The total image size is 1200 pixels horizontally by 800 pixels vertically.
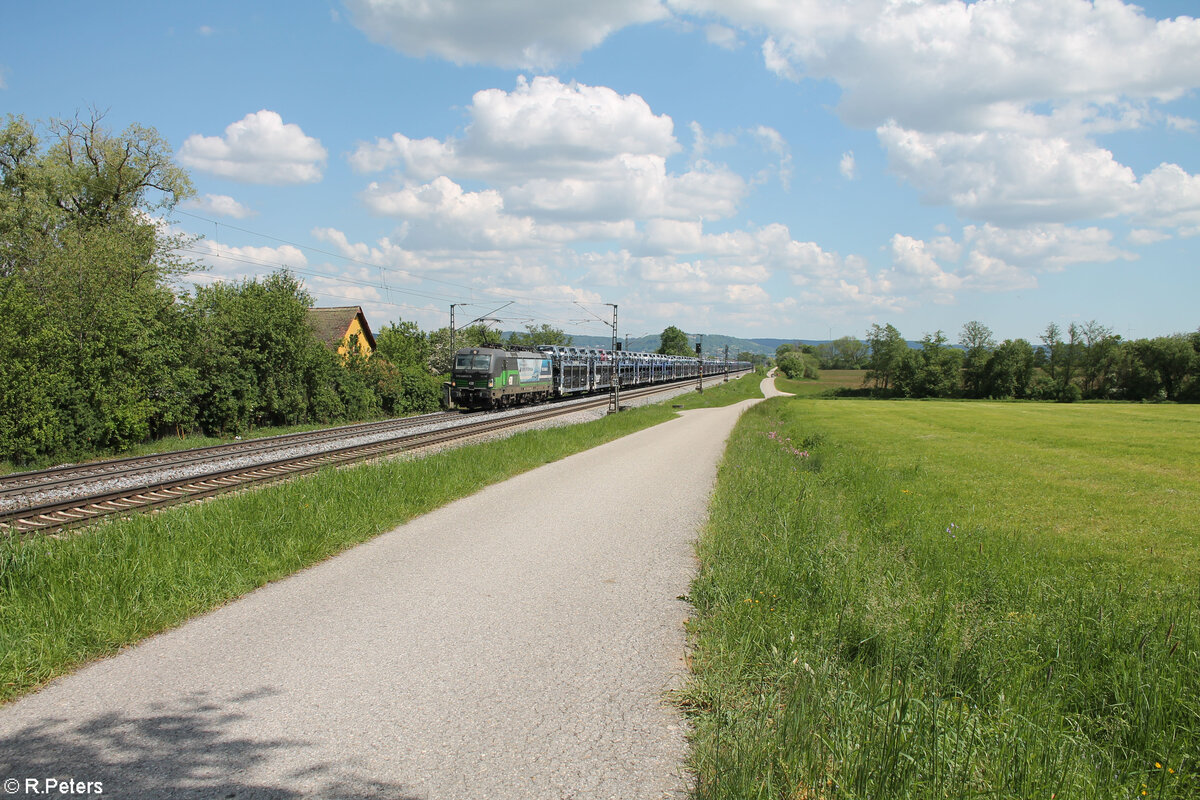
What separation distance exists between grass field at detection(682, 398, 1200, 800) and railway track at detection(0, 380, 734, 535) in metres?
8.09

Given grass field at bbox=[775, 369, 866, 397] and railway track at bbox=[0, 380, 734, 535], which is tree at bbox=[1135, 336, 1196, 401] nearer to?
grass field at bbox=[775, 369, 866, 397]

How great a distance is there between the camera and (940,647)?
5211 millimetres

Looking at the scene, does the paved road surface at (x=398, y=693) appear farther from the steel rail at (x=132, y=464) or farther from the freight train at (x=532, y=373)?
the freight train at (x=532, y=373)

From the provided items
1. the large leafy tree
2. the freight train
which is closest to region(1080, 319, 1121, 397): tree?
the freight train

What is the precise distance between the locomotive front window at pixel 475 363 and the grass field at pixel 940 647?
25.4m

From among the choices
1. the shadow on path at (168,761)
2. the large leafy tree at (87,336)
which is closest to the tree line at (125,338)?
the large leafy tree at (87,336)

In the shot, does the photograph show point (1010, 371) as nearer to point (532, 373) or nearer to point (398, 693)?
point (532, 373)

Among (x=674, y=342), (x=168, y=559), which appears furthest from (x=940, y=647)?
(x=674, y=342)

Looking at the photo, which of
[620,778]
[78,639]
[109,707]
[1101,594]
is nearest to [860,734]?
[620,778]

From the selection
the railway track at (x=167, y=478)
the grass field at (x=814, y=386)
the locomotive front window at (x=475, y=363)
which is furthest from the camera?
the grass field at (x=814, y=386)

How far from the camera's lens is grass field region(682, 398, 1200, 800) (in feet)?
11.4

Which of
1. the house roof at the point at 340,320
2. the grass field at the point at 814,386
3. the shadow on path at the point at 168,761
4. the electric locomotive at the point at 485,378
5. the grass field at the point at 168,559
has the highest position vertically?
the house roof at the point at 340,320

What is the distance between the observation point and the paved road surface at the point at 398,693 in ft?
11.6

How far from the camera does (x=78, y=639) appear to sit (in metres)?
5.04
